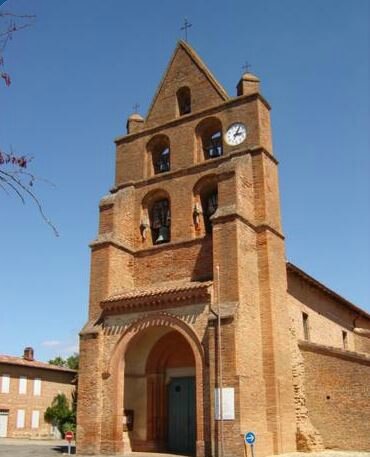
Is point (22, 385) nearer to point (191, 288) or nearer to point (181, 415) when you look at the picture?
point (181, 415)

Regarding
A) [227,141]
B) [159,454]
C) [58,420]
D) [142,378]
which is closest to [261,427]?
[159,454]

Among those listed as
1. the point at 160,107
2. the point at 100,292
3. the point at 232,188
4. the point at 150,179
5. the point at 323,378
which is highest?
the point at 160,107

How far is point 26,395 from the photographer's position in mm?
41188

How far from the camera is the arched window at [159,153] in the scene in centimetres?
2506

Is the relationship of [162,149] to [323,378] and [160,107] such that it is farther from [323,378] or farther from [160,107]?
[323,378]

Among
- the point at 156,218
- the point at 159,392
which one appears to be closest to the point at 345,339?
the point at 159,392

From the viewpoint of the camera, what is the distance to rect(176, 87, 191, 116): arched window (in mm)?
25531

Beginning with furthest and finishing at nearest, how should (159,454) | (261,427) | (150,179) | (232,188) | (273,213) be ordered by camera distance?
(150,179)
(273,213)
(232,188)
(159,454)
(261,427)

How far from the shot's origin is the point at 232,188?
2059cm

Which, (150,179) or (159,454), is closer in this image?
(159,454)

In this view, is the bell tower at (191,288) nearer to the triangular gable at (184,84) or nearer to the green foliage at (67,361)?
the triangular gable at (184,84)

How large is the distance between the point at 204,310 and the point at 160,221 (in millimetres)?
6059

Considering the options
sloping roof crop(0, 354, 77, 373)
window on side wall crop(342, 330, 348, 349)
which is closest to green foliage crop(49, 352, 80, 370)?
sloping roof crop(0, 354, 77, 373)

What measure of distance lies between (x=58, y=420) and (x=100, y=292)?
23.8 m
